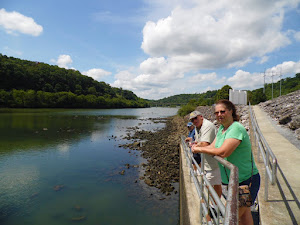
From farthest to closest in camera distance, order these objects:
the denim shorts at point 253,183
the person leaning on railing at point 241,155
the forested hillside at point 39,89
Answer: the forested hillside at point 39,89
the denim shorts at point 253,183
the person leaning on railing at point 241,155

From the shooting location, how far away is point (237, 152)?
227cm

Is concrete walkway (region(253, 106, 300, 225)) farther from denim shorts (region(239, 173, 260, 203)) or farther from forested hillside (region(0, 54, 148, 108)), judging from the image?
A: forested hillside (region(0, 54, 148, 108))

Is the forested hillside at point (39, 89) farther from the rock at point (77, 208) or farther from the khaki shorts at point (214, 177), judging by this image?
the khaki shorts at point (214, 177)

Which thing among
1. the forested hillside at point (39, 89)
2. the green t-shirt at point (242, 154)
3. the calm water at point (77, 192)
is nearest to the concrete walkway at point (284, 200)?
the green t-shirt at point (242, 154)

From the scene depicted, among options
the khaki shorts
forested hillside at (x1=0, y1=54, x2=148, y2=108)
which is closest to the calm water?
the khaki shorts

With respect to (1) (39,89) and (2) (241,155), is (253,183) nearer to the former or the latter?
(2) (241,155)

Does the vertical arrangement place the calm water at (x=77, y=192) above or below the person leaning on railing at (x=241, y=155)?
below

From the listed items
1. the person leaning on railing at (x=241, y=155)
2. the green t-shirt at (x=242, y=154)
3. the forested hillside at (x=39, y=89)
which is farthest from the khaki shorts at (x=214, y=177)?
the forested hillside at (x=39, y=89)

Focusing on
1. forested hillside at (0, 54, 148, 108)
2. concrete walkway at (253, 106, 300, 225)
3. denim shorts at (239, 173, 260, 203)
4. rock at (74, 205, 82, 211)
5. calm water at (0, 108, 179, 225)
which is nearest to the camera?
denim shorts at (239, 173, 260, 203)

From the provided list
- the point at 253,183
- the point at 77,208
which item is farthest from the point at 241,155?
the point at 77,208

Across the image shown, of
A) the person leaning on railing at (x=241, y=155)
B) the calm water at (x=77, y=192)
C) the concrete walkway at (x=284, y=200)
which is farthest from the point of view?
the calm water at (x=77, y=192)

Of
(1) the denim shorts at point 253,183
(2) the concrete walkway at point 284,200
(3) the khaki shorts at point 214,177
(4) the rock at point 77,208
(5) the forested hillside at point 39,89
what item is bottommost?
(4) the rock at point 77,208

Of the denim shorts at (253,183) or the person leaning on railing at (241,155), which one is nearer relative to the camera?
the person leaning on railing at (241,155)

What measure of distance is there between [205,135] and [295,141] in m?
6.12
